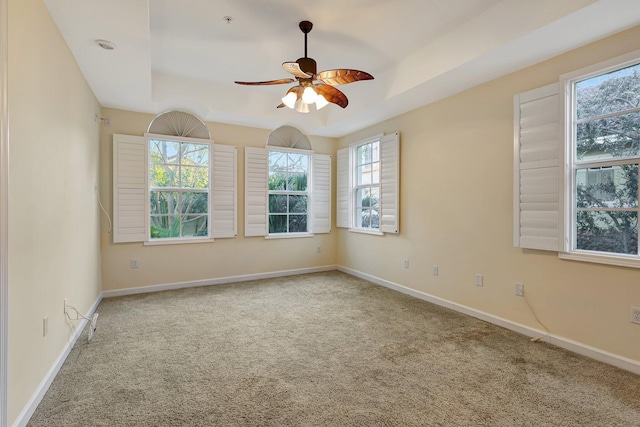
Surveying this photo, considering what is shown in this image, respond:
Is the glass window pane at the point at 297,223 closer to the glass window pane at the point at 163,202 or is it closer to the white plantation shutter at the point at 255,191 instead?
the white plantation shutter at the point at 255,191

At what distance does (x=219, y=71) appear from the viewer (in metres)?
3.97

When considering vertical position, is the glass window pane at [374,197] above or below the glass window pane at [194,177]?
below

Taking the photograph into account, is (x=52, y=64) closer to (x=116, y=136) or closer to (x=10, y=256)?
(x=10, y=256)

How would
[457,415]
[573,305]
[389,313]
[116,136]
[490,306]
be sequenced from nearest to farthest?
1. [457,415]
2. [573,305]
3. [490,306]
4. [389,313]
5. [116,136]

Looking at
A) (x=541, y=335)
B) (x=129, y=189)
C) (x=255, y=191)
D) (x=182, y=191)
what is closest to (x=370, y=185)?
(x=255, y=191)

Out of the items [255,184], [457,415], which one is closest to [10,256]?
[457,415]

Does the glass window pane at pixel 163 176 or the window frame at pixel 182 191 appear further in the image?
the glass window pane at pixel 163 176

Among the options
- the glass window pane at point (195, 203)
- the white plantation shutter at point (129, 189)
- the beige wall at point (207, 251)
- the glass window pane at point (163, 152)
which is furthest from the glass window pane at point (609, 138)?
the white plantation shutter at point (129, 189)

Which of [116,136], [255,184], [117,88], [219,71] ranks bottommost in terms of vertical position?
[255,184]

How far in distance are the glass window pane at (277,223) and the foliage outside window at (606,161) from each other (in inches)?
156

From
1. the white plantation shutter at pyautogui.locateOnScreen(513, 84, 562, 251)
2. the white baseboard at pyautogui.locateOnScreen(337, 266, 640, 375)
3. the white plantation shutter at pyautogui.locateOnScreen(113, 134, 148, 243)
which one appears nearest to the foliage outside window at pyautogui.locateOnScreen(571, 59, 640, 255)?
the white plantation shutter at pyautogui.locateOnScreen(513, 84, 562, 251)

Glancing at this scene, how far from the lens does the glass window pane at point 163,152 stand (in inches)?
179

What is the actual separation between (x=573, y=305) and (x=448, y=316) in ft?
3.79

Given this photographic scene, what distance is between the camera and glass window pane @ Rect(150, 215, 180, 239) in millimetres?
4590
